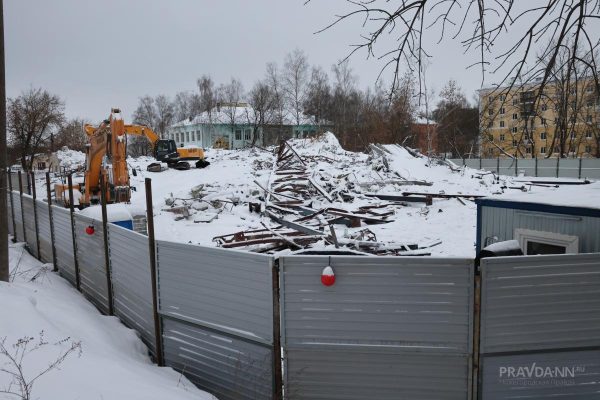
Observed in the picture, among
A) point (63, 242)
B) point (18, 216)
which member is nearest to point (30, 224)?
point (18, 216)

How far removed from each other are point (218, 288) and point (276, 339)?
842mm

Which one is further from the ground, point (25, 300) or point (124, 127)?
point (124, 127)

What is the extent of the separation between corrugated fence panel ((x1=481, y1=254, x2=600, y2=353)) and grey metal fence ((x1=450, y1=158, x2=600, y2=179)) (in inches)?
1213

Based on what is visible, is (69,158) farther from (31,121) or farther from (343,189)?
(343,189)

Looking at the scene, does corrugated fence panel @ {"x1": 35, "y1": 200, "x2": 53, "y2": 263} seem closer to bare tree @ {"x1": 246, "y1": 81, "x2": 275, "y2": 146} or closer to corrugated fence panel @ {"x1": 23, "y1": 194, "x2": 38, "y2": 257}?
corrugated fence panel @ {"x1": 23, "y1": 194, "x2": 38, "y2": 257}

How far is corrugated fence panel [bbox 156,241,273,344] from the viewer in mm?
4402

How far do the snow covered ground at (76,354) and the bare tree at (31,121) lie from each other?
40.1m

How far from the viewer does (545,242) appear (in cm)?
596

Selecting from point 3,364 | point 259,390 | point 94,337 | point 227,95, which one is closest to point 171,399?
point 259,390

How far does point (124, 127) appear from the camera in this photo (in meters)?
15.2

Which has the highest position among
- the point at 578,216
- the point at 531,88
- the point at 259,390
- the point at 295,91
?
the point at 295,91

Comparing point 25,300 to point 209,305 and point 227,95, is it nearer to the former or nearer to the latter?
point 209,305

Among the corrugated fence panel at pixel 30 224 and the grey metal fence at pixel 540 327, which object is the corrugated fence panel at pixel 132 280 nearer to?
the grey metal fence at pixel 540 327

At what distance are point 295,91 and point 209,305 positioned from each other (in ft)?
188
